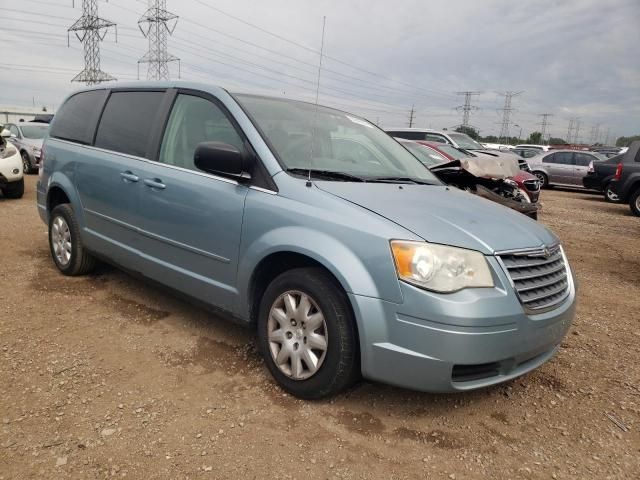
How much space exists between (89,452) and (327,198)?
1.64 metres

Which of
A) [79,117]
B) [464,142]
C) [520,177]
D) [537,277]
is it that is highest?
[464,142]

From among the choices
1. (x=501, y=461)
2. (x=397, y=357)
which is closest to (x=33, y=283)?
(x=397, y=357)

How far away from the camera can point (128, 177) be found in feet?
12.0

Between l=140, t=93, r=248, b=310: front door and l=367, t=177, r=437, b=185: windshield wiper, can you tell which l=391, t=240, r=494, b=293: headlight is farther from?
l=140, t=93, r=248, b=310: front door

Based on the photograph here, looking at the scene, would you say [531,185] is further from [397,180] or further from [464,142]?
[397,180]

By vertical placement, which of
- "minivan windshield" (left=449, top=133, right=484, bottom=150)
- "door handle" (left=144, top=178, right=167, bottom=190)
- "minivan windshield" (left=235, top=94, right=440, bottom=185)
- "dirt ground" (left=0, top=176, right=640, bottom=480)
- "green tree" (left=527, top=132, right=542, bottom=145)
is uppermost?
"green tree" (left=527, top=132, right=542, bottom=145)

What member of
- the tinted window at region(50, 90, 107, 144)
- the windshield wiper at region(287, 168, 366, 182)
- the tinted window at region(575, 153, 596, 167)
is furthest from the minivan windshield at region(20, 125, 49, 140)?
the tinted window at region(575, 153, 596, 167)

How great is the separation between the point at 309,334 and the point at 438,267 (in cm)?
76

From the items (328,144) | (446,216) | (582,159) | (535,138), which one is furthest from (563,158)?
(535,138)

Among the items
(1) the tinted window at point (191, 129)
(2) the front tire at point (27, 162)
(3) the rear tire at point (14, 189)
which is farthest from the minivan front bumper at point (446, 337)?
(2) the front tire at point (27, 162)

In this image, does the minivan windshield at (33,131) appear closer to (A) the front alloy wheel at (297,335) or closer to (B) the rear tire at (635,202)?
(A) the front alloy wheel at (297,335)

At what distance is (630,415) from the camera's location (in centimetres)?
276

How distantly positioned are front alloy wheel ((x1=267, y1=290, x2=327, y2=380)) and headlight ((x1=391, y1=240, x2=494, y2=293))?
0.52 meters

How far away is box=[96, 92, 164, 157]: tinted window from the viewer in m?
3.69
